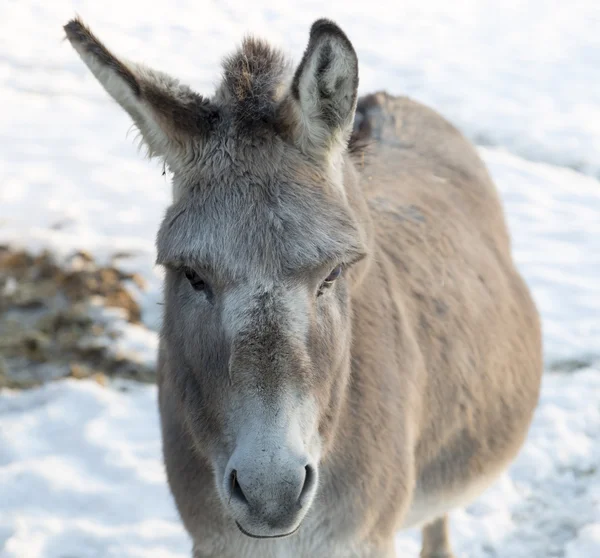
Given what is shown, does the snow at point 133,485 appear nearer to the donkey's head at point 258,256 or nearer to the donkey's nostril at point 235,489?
the donkey's head at point 258,256

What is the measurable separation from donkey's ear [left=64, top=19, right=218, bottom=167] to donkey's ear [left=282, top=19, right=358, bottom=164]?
308 millimetres

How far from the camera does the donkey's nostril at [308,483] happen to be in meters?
2.33

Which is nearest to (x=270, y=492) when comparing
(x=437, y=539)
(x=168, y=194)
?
(x=437, y=539)

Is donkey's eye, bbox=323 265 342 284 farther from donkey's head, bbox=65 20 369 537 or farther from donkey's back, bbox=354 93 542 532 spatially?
donkey's back, bbox=354 93 542 532

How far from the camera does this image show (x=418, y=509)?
387cm

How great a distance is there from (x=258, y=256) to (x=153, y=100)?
61 cm

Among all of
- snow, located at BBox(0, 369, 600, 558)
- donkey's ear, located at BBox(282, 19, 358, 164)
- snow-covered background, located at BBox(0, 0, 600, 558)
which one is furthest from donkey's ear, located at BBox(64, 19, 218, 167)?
snow, located at BBox(0, 369, 600, 558)

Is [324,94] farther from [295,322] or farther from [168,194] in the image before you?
[168,194]

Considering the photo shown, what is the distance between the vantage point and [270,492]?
7.41 ft

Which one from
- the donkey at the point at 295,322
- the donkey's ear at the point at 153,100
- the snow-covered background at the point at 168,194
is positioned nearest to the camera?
the donkey at the point at 295,322

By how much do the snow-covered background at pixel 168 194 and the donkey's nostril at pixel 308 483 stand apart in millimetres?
1613

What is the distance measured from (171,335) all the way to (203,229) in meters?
0.50

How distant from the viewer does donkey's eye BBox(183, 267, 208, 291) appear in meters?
2.57

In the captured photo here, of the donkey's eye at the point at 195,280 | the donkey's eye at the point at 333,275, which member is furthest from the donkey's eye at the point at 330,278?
the donkey's eye at the point at 195,280
